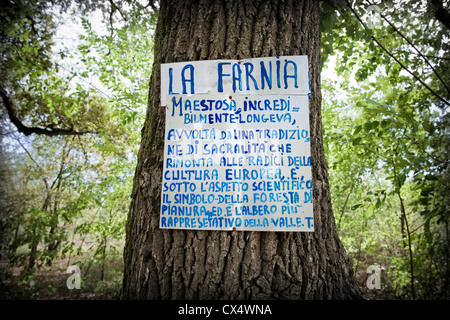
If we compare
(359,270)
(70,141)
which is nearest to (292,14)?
(359,270)

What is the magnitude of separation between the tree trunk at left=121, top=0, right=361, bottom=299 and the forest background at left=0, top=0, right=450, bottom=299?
670 millimetres

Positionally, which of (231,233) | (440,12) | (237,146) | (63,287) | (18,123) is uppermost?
(18,123)

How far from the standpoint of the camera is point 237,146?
4.21 feet

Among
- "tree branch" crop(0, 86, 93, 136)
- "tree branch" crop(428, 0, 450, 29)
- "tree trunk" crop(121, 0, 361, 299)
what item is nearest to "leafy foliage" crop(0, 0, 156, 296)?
"tree branch" crop(0, 86, 93, 136)

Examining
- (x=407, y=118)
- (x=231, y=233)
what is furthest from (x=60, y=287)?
(x=407, y=118)

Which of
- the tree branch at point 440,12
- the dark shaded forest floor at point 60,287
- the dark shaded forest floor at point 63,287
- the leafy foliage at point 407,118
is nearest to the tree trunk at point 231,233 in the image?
the leafy foliage at point 407,118

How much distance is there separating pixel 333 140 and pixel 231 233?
2.51 meters

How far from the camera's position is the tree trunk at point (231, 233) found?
3.75 feet

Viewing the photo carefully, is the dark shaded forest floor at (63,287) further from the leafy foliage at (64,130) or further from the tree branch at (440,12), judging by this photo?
the tree branch at (440,12)

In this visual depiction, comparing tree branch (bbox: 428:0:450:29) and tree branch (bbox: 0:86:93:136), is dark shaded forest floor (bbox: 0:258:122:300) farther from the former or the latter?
tree branch (bbox: 428:0:450:29)

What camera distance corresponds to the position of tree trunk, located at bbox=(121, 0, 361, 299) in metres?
1.14

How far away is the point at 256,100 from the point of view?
1.32 metres

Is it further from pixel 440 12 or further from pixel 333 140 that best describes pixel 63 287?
pixel 440 12
